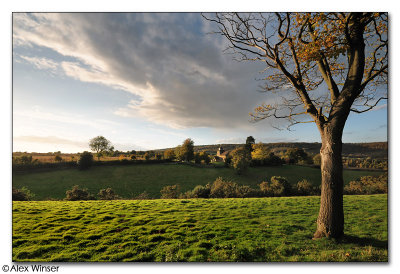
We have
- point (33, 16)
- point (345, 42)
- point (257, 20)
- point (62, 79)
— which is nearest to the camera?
point (345, 42)

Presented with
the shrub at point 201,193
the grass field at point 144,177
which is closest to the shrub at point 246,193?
the shrub at point 201,193

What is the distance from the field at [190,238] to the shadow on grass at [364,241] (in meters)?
0.03

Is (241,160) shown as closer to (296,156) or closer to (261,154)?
(261,154)

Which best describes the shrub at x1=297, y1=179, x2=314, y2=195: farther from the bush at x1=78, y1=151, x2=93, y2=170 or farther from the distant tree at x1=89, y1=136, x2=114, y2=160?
the bush at x1=78, y1=151, x2=93, y2=170

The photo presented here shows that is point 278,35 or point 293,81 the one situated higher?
point 278,35

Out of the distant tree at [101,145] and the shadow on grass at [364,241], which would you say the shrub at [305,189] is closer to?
the shadow on grass at [364,241]

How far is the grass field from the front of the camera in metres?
16.9

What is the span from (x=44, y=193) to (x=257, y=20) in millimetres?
23293

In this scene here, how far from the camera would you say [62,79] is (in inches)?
303

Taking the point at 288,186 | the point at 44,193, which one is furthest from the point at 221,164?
the point at 44,193

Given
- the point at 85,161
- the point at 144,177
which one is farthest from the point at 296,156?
the point at 85,161

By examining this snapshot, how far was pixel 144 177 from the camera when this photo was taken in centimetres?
2730
